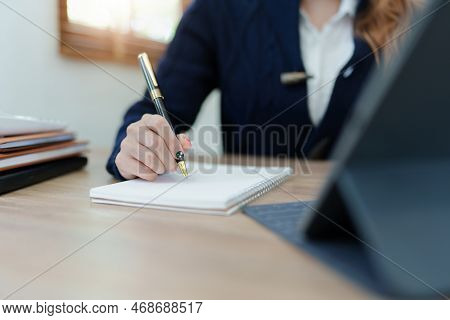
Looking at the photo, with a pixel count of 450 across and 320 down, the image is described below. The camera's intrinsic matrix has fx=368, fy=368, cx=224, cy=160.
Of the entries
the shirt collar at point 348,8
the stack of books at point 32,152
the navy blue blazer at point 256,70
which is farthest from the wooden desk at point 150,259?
the shirt collar at point 348,8

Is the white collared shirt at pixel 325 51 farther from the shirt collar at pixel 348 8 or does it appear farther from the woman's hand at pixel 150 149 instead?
the woman's hand at pixel 150 149

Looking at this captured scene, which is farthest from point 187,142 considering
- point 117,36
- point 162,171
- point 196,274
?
point 117,36

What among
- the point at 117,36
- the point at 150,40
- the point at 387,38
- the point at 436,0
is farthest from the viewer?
the point at 150,40

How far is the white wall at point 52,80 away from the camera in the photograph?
995 millimetres

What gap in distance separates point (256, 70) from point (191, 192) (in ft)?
2.22

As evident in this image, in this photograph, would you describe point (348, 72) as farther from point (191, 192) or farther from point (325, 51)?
point (191, 192)

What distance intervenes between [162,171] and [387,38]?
0.76 meters

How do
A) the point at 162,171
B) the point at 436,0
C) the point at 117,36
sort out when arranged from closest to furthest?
1. the point at 436,0
2. the point at 162,171
3. the point at 117,36

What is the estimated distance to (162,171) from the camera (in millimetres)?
546

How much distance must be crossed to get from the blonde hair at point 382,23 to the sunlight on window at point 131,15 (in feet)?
2.21

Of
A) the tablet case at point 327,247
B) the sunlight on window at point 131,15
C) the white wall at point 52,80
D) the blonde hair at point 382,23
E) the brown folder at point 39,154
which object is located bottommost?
the tablet case at point 327,247

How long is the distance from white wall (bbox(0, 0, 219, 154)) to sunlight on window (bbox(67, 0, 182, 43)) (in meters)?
0.14

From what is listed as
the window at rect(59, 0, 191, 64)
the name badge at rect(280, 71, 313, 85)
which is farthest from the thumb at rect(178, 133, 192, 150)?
the window at rect(59, 0, 191, 64)
